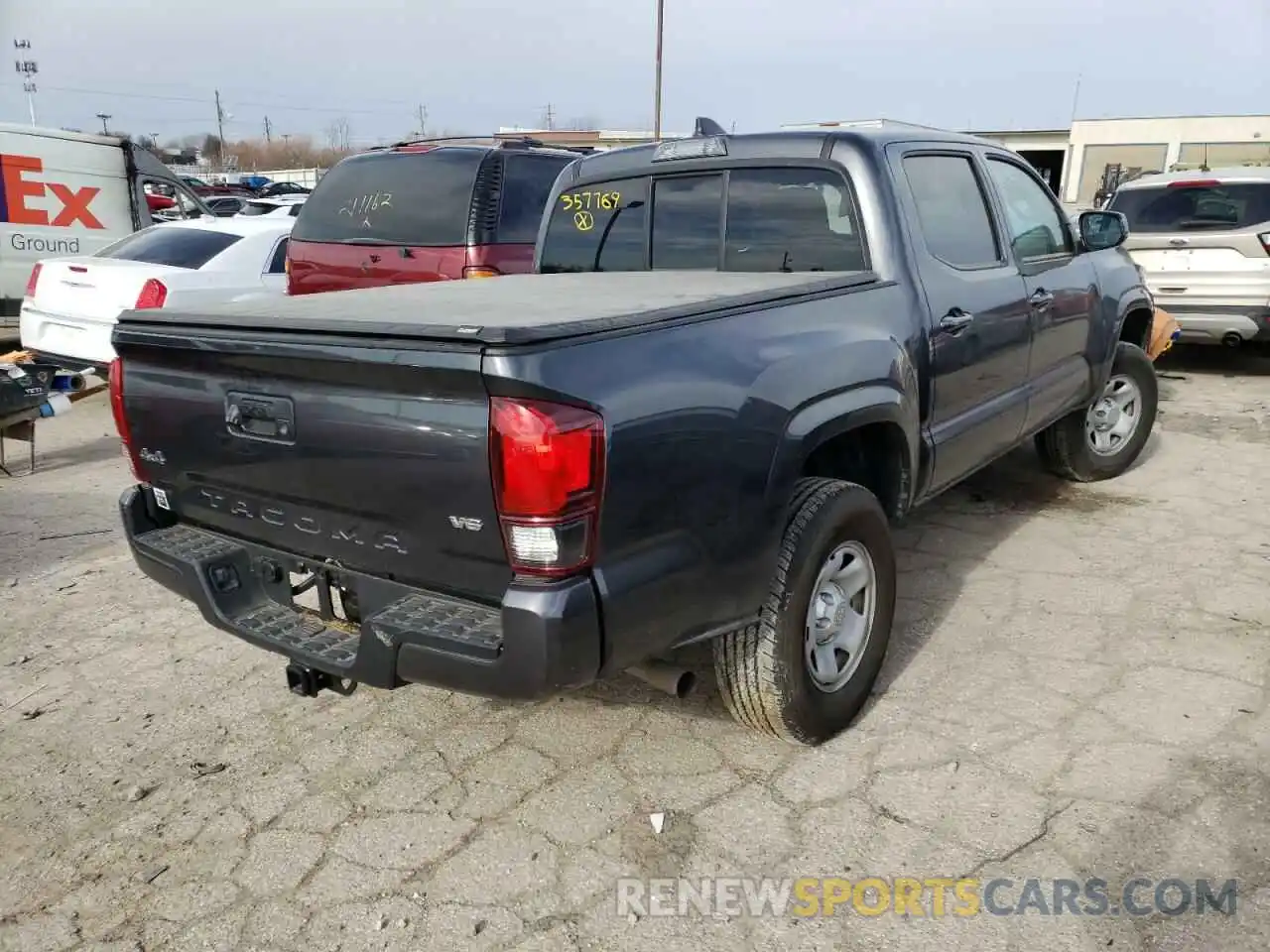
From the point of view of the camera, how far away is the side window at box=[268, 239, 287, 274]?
7.76 metres

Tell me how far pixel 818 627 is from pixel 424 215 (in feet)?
14.0

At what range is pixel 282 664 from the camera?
3.47m

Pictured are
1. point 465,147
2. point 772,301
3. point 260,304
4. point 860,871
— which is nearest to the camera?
point 860,871

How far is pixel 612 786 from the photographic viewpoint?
2.76 m

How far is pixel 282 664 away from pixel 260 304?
4.49 feet

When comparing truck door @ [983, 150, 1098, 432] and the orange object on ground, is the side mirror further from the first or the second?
the orange object on ground

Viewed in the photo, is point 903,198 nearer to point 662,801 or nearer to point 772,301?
point 772,301

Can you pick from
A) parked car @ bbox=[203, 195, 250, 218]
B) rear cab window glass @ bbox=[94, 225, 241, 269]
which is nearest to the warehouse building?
parked car @ bbox=[203, 195, 250, 218]

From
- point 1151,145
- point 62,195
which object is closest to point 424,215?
point 62,195

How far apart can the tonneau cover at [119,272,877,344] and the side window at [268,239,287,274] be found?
4.84 metres

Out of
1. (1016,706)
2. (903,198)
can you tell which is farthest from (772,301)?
(1016,706)

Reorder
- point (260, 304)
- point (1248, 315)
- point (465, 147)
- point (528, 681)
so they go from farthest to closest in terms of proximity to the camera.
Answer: point (1248, 315), point (465, 147), point (260, 304), point (528, 681)

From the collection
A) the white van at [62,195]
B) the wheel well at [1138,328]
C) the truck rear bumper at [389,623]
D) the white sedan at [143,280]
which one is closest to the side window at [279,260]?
the white sedan at [143,280]

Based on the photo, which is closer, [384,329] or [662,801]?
[384,329]
